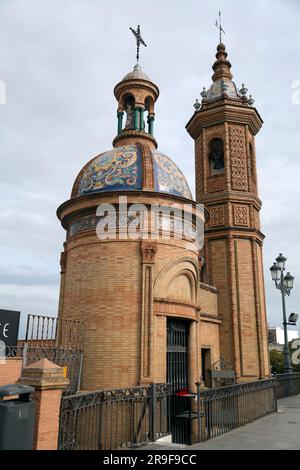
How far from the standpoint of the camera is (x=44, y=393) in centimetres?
644

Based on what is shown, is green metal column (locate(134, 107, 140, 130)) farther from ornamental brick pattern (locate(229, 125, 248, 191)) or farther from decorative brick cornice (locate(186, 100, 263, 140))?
ornamental brick pattern (locate(229, 125, 248, 191))

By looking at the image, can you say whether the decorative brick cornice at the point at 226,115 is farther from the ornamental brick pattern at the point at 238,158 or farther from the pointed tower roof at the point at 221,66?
the pointed tower roof at the point at 221,66


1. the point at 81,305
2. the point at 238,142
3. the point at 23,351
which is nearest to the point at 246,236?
the point at 238,142

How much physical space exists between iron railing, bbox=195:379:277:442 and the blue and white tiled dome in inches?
277

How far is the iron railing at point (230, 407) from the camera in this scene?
9945 mm

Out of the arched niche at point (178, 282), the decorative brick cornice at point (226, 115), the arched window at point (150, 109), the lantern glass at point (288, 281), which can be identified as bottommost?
the arched niche at point (178, 282)

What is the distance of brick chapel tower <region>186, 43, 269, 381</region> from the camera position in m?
19.3

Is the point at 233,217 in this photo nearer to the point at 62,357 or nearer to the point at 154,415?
the point at 62,357

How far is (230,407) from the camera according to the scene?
1127 centimetres

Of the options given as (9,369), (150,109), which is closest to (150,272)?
(9,369)

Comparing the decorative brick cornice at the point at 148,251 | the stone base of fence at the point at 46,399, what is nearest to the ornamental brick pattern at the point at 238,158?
the decorative brick cornice at the point at 148,251

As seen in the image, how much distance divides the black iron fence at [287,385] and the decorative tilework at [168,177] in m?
10.7

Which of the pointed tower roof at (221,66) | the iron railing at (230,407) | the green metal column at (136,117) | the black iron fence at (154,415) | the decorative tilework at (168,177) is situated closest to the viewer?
the black iron fence at (154,415)
